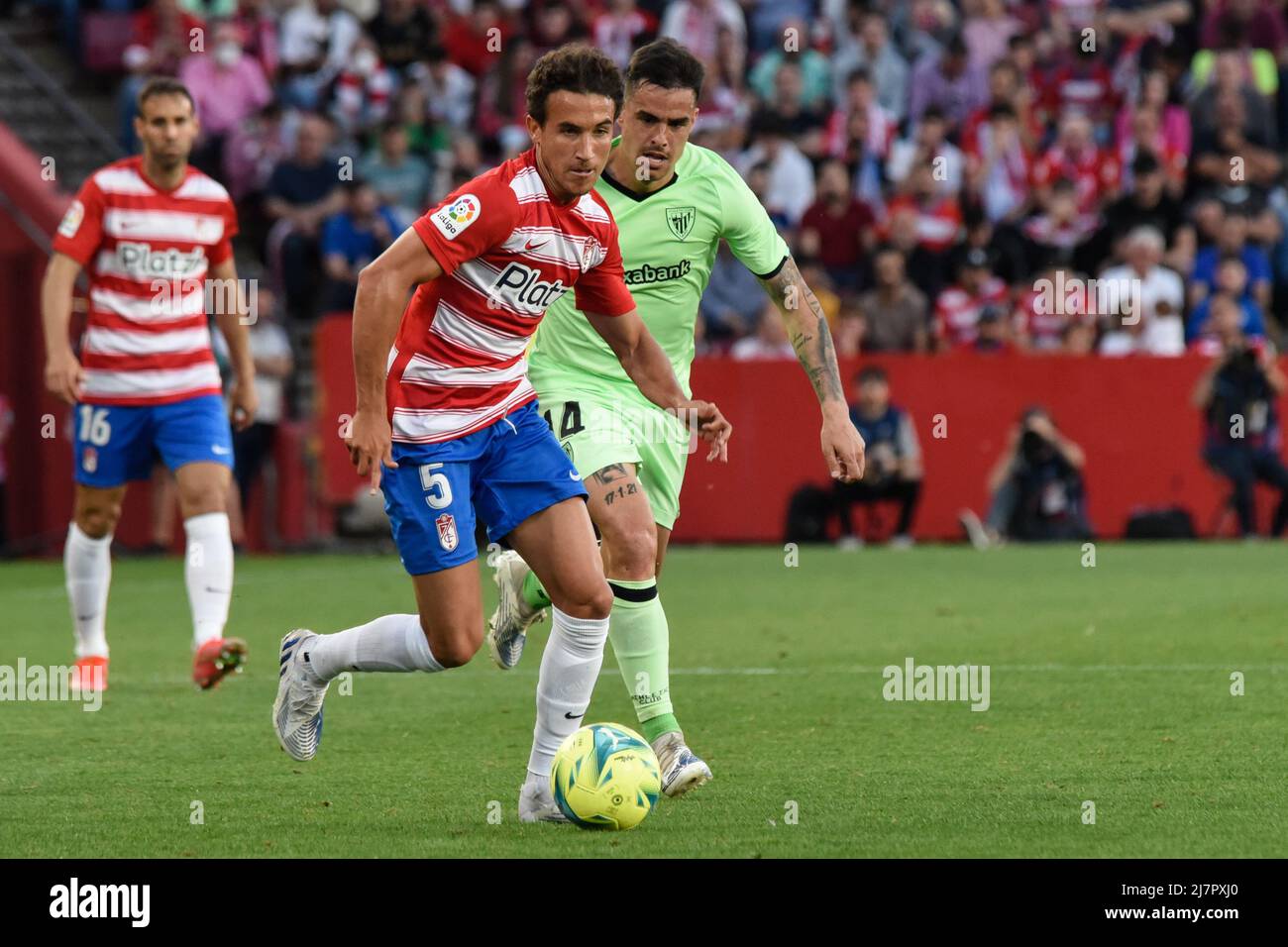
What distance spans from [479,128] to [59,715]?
1250 centimetres

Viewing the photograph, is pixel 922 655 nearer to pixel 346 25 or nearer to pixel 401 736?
pixel 401 736

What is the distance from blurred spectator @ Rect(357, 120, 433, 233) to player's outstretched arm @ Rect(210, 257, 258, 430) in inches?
394

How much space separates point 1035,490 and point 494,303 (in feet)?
38.9

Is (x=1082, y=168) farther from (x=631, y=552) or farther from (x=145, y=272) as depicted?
(x=631, y=552)

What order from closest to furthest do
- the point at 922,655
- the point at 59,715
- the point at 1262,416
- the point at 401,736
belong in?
the point at 401,736 → the point at 59,715 → the point at 922,655 → the point at 1262,416

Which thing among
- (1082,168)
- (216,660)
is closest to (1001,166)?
(1082,168)

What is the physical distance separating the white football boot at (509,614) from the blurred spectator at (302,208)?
36.2ft

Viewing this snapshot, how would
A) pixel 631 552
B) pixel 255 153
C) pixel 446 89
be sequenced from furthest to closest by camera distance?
pixel 446 89 → pixel 255 153 → pixel 631 552

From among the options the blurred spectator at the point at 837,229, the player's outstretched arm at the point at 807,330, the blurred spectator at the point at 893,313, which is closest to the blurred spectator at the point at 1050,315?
the blurred spectator at the point at 893,313

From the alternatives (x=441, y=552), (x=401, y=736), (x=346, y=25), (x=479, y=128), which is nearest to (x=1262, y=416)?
(x=479, y=128)

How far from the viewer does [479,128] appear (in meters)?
20.4

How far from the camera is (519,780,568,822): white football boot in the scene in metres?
6.24

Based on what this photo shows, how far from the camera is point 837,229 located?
1920cm

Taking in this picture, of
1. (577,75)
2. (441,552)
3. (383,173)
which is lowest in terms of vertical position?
(441,552)
